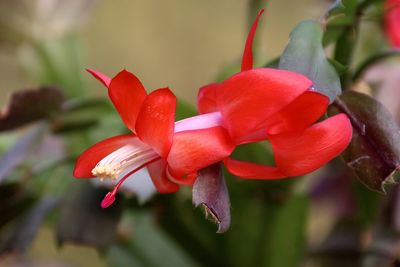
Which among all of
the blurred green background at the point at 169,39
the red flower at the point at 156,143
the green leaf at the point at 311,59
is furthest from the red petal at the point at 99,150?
the blurred green background at the point at 169,39

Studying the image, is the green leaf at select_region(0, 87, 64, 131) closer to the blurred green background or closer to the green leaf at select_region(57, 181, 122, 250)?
the green leaf at select_region(57, 181, 122, 250)

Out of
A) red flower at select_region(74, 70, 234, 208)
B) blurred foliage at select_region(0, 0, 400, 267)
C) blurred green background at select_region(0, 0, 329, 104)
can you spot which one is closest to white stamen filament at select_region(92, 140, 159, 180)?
red flower at select_region(74, 70, 234, 208)

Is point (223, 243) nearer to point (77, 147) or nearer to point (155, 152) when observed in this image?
point (77, 147)

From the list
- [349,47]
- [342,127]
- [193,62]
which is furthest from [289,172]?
[193,62]

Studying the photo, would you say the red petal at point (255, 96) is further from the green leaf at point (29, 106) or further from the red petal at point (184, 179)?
the green leaf at point (29, 106)

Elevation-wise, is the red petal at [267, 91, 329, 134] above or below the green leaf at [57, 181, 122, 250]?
above

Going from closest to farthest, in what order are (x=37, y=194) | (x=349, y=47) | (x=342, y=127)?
(x=342, y=127)
(x=349, y=47)
(x=37, y=194)

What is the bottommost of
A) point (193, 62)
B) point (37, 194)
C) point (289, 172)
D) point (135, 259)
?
point (193, 62)
